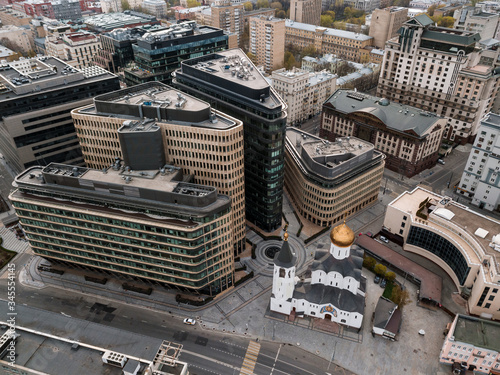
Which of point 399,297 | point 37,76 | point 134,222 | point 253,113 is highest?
point 37,76

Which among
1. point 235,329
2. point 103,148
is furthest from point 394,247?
point 103,148

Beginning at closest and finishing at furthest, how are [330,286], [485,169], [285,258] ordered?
1. [285,258]
2. [330,286]
3. [485,169]

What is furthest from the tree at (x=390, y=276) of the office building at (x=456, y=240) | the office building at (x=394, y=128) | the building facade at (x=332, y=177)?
A: the office building at (x=394, y=128)

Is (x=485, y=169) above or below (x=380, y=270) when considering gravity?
above

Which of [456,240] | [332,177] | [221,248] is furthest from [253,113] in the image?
[456,240]

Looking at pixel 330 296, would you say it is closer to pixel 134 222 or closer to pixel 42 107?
pixel 134 222

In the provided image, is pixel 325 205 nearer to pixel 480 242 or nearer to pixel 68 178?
pixel 480 242

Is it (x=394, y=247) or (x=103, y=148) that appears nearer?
(x=103, y=148)

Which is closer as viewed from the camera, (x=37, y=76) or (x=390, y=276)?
(x=390, y=276)
